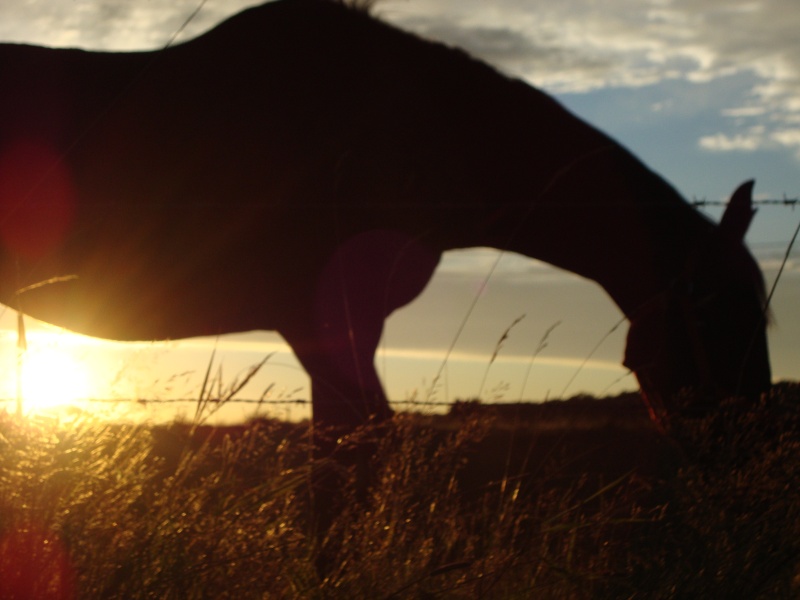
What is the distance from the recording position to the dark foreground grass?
1.95 meters

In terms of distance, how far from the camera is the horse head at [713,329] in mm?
3324

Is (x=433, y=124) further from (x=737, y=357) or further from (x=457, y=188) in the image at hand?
(x=737, y=357)

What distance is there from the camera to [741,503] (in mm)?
2529

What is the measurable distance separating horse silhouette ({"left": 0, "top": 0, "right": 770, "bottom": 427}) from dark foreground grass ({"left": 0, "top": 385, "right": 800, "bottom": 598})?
4.35 ft

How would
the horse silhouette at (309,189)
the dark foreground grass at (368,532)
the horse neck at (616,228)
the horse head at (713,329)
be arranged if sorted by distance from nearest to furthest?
the dark foreground grass at (368,532) → the horse head at (713,329) → the horse neck at (616,228) → the horse silhouette at (309,189)

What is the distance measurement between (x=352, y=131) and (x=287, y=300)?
0.88 m

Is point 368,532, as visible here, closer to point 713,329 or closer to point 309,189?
point 713,329

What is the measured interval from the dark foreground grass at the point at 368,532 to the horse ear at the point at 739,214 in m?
0.86

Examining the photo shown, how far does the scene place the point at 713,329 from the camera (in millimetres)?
3424

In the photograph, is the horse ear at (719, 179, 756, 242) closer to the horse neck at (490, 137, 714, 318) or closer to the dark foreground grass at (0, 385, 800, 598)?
the horse neck at (490, 137, 714, 318)

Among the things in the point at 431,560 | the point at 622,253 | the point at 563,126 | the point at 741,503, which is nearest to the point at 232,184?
the point at 563,126

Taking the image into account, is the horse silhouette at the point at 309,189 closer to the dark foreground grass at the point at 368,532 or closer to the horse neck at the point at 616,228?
the horse neck at the point at 616,228

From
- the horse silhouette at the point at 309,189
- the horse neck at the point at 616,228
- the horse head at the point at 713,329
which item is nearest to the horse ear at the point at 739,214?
the horse head at the point at 713,329

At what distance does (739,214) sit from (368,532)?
204 cm
